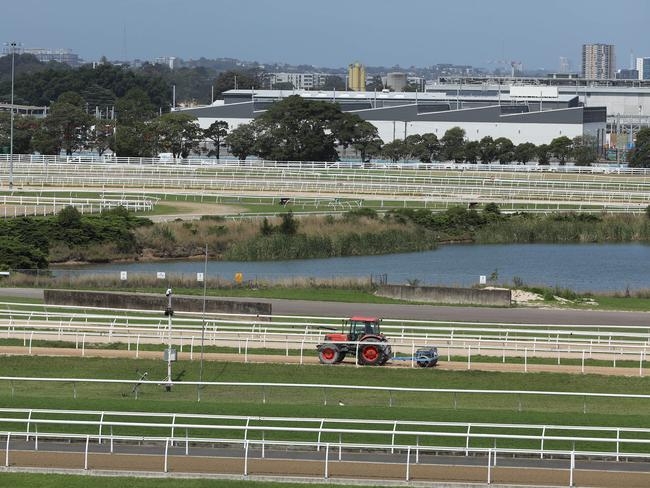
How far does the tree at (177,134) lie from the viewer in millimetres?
129000

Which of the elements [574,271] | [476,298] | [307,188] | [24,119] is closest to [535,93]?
[24,119]

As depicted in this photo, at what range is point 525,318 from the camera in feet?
144

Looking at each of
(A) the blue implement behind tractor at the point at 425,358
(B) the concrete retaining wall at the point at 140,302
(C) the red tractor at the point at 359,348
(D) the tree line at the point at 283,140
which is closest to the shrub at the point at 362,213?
(B) the concrete retaining wall at the point at 140,302

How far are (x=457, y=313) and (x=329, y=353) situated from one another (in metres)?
10.7

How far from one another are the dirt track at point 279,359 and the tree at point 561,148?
9701 centimetres

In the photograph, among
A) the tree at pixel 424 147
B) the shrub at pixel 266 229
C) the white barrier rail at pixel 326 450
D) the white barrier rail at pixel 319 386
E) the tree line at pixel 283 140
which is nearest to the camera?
the white barrier rail at pixel 326 450

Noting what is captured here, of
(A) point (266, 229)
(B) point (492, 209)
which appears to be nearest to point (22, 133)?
(B) point (492, 209)

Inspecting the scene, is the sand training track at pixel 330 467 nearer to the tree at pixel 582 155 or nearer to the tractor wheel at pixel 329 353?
the tractor wheel at pixel 329 353

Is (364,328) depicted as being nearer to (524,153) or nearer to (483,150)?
(524,153)

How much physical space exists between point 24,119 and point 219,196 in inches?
2147

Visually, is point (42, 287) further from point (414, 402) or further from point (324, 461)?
point (324, 461)

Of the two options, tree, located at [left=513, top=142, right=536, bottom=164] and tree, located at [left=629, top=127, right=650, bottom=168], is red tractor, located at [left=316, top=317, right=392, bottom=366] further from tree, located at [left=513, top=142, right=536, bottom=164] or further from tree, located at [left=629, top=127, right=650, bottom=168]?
tree, located at [left=629, top=127, right=650, bottom=168]

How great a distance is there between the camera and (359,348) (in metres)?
35.1

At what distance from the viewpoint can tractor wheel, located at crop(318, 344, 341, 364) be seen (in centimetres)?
3500
